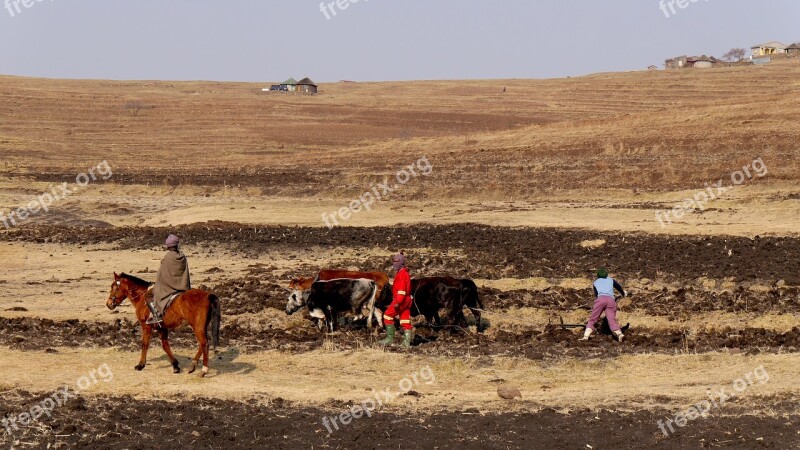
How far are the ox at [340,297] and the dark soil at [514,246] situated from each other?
5.89 m

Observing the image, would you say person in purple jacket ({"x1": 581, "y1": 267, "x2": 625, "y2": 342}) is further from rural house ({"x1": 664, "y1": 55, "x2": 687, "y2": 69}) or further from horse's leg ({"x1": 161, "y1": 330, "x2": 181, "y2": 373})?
rural house ({"x1": 664, "y1": 55, "x2": 687, "y2": 69})

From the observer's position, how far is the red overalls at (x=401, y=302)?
16.6 metres

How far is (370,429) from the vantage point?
1222 centimetres

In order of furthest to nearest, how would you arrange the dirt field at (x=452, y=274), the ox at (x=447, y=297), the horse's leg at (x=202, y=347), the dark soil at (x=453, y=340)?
the ox at (x=447, y=297), the dark soil at (x=453, y=340), the horse's leg at (x=202, y=347), the dirt field at (x=452, y=274)

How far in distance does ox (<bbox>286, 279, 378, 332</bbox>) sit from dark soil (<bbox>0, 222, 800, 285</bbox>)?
5.89 m

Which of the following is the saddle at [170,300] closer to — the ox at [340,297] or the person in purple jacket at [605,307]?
the ox at [340,297]

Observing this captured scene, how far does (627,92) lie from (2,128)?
203 ft

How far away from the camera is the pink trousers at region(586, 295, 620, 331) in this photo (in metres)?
16.9

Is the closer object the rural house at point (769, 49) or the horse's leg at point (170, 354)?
the horse's leg at point (170, 354)

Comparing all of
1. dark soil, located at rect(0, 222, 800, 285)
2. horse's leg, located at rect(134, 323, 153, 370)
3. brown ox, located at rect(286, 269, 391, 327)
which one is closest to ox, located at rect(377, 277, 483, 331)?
brown ox, located at rect(286, 269, 391, 327)

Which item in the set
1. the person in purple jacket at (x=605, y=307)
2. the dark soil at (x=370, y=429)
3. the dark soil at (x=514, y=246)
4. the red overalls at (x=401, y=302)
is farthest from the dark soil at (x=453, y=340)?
the dark soil at (x=514, y=246)

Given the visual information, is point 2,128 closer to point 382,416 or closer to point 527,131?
point 527,131

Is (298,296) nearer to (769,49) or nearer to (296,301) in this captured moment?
(296,301)

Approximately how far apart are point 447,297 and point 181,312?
5.19 metres
